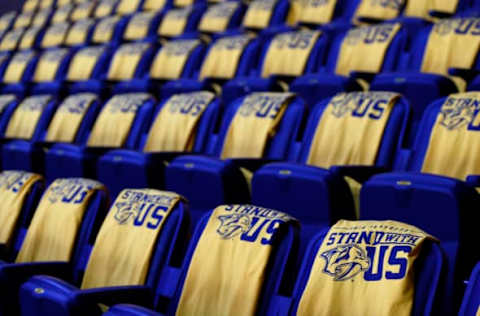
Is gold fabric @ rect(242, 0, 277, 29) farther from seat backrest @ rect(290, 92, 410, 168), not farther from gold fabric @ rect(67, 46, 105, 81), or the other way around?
seat backrest @ rect(290, 92, 410, 168)

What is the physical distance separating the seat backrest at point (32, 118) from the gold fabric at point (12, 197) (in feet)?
0.95

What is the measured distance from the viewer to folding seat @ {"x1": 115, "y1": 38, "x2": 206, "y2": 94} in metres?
Result: 0.83

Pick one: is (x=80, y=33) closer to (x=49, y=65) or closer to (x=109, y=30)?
(x=109, y=30)

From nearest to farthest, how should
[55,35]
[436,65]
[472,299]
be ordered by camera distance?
[472,299] → [436,65] → [55,35]

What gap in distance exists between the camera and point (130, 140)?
68 cm

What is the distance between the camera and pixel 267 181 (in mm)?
427

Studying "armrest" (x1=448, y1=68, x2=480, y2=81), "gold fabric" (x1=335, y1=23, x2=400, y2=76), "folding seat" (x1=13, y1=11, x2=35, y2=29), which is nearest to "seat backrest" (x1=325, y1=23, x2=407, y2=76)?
"gold fabric" (x1=335, y1=23, x2=400, y2=76)

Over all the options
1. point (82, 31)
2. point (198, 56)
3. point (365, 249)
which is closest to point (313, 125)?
point (365, 249)

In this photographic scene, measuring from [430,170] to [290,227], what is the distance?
0.15 meters

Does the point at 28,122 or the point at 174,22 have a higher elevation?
the point at 174,22

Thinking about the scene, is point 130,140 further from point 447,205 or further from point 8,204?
point 447,205

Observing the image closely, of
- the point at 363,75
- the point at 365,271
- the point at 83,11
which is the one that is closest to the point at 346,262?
the point at 365,271

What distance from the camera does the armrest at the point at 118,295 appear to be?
1.13 ft

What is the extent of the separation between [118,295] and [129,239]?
53 mm
